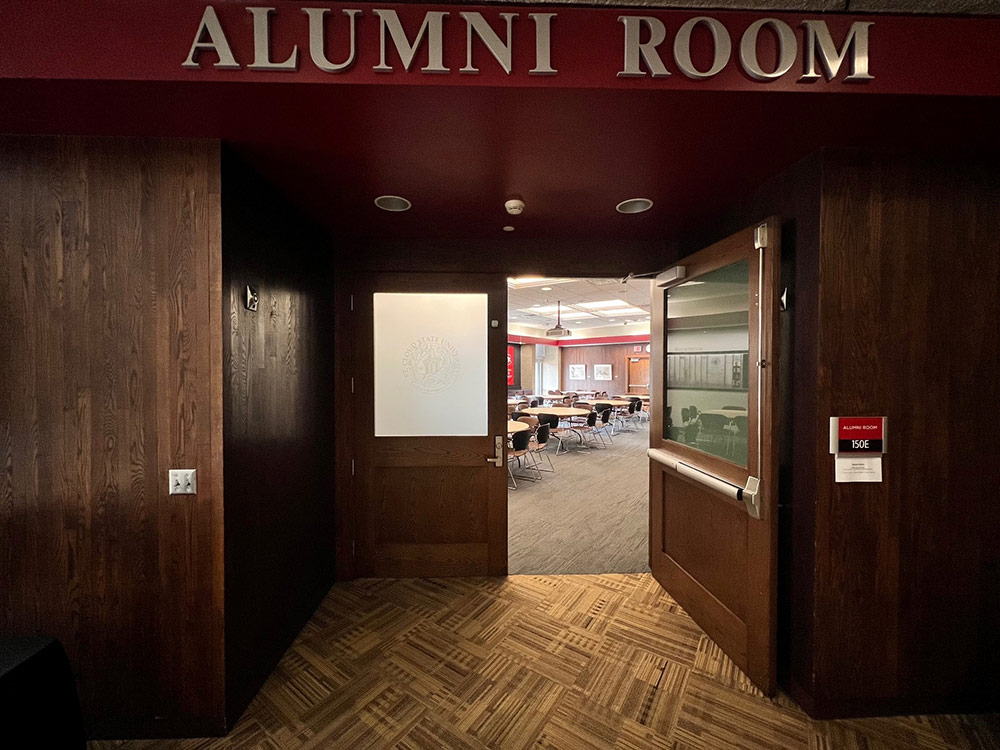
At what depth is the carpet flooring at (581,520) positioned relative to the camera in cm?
328

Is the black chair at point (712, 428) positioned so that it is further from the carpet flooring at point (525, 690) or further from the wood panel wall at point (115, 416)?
the wood panel wall at point (115, 416)

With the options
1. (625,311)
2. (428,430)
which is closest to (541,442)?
(428,430)

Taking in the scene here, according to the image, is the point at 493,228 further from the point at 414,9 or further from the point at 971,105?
the point at 971,105

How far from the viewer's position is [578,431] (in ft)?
29.0

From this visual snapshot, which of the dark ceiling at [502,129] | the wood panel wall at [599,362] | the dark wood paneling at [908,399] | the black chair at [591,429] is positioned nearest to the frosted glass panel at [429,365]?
the dark ceiling at [502,129]

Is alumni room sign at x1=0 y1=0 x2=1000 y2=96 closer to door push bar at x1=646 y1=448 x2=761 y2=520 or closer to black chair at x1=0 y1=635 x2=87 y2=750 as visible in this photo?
door push bar at x1=646 y1=448 x2=761 y2=520

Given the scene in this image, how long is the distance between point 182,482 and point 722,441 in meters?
2.63

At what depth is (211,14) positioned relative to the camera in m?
1.25

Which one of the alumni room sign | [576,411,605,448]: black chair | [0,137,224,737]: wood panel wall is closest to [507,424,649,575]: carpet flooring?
[576,411,605,448]: black chair

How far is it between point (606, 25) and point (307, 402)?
7.60 feet

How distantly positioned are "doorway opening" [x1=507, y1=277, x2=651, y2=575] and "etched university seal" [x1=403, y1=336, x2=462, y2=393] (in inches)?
31.9

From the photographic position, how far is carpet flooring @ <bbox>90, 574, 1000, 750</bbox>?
1702 millimetres

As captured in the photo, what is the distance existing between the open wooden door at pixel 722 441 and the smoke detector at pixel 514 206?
100 cm

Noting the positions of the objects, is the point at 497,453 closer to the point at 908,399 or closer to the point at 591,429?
the point at 908,399
